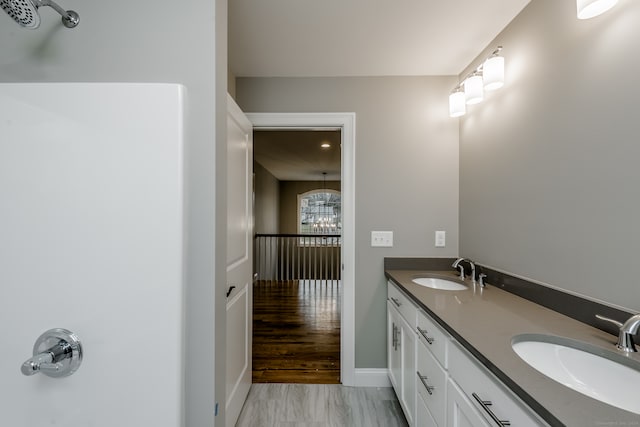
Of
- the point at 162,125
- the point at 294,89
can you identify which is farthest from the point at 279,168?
the point at 162,125

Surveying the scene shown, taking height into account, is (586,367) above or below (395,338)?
above

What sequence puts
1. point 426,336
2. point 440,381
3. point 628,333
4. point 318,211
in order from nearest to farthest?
point 628,333, point 440,381, point 426,336, point 318,211

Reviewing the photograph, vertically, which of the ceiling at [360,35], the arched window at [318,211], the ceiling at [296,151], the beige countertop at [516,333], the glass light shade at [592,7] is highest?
the ceiling at [296,151]

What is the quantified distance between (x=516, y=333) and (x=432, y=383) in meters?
0.50

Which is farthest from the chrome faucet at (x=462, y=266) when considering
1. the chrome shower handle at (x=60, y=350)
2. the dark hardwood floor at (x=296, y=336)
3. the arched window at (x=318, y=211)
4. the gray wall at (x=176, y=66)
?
the arched window at (x=318, y=211)

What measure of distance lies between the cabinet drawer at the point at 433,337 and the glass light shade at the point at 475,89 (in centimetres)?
142

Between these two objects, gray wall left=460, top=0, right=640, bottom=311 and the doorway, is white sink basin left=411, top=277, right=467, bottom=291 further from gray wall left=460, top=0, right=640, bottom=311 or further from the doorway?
the doorway

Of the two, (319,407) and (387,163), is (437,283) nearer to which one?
(387,163)

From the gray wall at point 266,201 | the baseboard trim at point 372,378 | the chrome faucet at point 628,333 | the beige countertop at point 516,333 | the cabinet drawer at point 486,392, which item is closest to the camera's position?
the beige countertop at point 516,333

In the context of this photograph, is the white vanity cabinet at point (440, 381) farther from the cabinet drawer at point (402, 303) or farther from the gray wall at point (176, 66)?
the gray wall at point (176, 66)

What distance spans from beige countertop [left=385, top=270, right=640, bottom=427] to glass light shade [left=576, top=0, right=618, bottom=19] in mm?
1212

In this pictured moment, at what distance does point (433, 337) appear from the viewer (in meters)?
1.29

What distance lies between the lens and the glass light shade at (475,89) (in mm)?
1782

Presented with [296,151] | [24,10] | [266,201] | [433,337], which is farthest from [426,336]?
[266,201]
